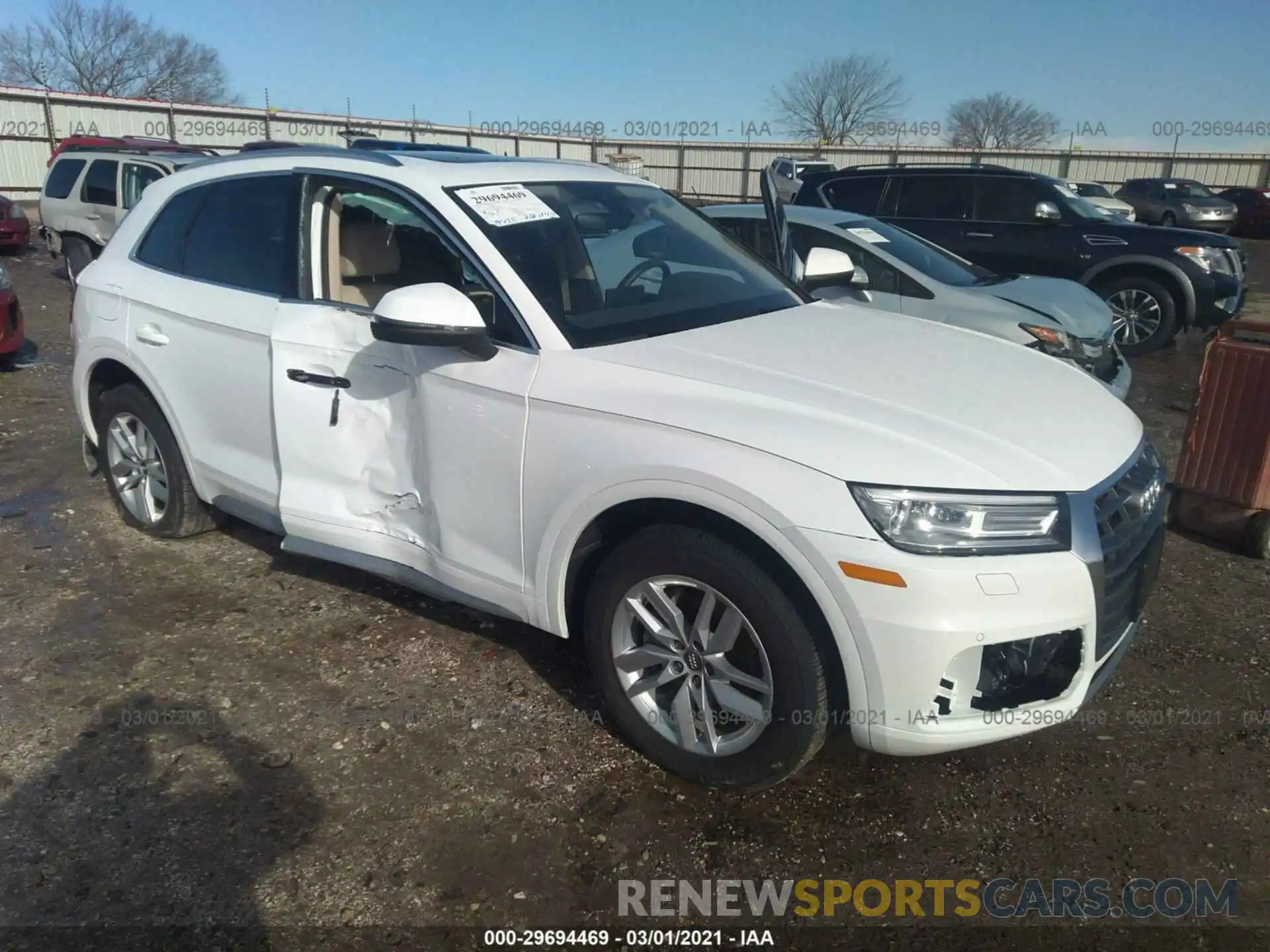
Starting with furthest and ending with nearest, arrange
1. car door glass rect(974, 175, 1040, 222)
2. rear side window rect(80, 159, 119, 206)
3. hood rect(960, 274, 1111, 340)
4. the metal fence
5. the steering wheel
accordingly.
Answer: the metal fence → rear side window rect(80, 159, 119, 206) → car door glass rect(974, 175, 1040, 222) → hood rect(960, 274, 1111, 340) → the steering wheel

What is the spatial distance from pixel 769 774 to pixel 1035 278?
20.8 feet

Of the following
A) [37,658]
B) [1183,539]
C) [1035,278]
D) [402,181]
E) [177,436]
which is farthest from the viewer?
[1035,278]

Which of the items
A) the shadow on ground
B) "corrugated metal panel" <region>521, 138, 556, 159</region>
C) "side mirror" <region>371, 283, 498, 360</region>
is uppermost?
"corrugated metal panel" <region>521, 138, 556, 159</region>

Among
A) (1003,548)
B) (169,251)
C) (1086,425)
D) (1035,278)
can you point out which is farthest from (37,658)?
(1035,278)

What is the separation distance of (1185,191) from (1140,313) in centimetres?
1986

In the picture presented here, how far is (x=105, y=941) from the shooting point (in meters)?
2.34

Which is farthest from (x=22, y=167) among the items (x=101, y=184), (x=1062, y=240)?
(x=1062, y=240)

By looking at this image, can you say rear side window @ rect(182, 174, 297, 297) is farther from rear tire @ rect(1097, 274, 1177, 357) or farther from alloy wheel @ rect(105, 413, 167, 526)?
rear tire @ rect(1097, 274, 1177, 357)

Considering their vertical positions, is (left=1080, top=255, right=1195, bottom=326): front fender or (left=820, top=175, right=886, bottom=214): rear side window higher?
(left=820, top=175, right=886, bottom=214): rear side window

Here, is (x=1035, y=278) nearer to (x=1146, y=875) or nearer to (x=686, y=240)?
(x=686, y=240)

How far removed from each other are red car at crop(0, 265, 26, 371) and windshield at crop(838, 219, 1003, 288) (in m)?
6.93

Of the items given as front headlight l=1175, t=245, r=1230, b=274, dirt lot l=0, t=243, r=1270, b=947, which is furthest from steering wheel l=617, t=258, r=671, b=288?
front headlight l=1175, t=245, r=1230, b=274

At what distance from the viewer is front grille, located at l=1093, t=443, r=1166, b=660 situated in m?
2.52

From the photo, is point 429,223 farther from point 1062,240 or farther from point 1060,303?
point 1062,240
